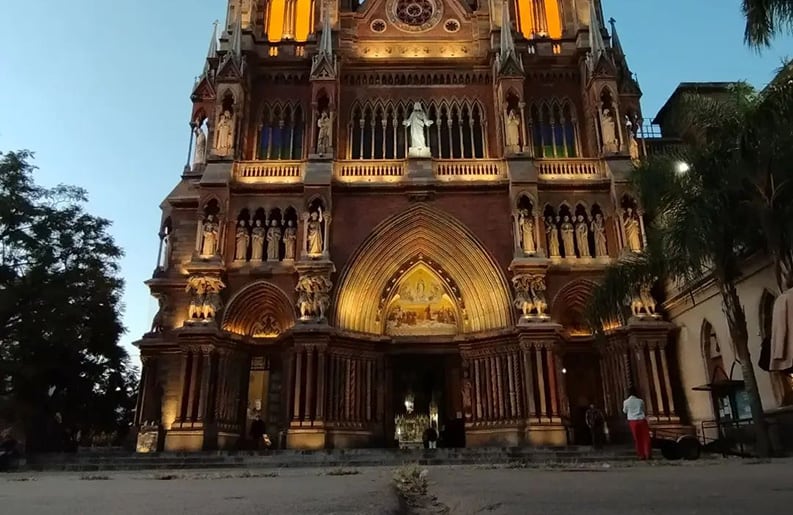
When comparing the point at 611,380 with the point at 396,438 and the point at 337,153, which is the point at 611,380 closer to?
the point at 396,438

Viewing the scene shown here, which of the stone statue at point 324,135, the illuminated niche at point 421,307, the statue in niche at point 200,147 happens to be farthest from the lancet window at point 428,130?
the statue in niche at point 200,147

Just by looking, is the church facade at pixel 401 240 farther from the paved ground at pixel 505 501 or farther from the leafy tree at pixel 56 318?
the paved ground at pixel 505 501

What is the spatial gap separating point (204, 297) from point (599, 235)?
46.4 feet

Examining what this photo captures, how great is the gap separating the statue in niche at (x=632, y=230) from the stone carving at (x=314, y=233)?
10.8m

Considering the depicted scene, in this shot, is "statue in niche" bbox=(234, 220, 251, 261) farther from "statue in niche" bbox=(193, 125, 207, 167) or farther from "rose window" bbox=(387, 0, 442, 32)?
"rose window" bbox=(387, 0, 442, 32)

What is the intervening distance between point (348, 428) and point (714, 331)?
1172 centimetres

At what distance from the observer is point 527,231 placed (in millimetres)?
20406

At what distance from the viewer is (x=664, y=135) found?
28.0 m

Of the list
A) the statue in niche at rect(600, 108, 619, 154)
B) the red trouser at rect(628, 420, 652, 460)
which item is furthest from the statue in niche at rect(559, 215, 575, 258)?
the red trouser at rect(628, 420, 652, 460)

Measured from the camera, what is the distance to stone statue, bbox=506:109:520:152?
21.8 meters

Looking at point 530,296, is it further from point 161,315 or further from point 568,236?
point 161,315

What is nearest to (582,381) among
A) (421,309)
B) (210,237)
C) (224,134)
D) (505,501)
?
(421,309)

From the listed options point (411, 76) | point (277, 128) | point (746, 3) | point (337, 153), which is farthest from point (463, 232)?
point (746, 3)

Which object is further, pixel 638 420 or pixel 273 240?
pixel 273 240
